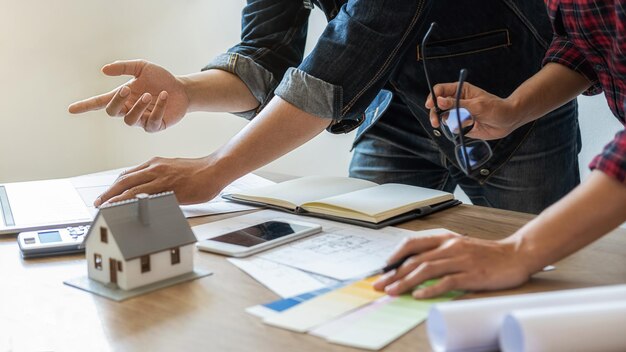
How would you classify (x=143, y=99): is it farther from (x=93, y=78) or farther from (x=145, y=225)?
(x=93, y=78)

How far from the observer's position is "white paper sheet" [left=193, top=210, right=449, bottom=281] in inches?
35.1

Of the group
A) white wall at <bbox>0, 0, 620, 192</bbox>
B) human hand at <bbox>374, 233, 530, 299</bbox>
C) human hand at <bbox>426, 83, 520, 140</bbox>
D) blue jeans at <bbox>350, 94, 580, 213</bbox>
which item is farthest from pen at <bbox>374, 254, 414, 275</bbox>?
white wall at <bbox>0, 0, 620, 192</bbox>

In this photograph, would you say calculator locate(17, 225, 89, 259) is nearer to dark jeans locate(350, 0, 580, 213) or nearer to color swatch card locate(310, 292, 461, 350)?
color swatch card locate(310, 292, 461, 350)

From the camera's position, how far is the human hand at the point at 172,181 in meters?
1.22

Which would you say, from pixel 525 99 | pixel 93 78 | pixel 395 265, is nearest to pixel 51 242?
pixel 395 265

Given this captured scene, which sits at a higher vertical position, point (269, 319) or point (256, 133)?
point (256, 133)

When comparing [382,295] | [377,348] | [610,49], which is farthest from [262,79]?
[377,348]

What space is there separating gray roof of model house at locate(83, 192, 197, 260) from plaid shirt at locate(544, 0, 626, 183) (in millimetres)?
485

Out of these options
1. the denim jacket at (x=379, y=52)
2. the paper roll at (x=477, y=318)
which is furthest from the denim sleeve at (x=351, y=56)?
the paper roll at (x=477, y=318)

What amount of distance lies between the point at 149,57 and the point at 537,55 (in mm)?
1844

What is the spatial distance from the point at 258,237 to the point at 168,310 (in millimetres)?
259

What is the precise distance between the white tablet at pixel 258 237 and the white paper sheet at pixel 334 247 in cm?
1

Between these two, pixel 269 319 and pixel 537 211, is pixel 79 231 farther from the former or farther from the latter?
pixel 537 211

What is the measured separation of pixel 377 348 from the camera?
0.67 metres
